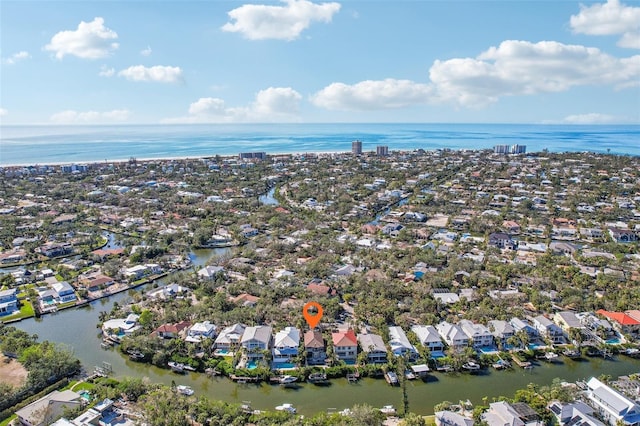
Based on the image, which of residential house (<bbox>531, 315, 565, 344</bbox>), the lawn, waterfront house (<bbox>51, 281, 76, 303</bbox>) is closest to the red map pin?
residential house (<bbox>531, 315, 565, 344</bbox>)

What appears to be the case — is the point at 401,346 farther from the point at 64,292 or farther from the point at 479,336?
the point at 64,292

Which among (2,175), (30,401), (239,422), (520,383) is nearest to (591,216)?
(520,383)

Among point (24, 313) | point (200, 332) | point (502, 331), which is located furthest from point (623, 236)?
point (24, 313)

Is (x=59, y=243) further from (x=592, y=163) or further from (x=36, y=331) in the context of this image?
(x=592, y=163)

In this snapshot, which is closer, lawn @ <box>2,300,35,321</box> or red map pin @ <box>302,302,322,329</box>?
red map pin @ <box>302,302,322,329</box>

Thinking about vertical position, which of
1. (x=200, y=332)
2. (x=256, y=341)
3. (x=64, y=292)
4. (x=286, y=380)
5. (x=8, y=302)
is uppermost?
(x=64, y=292)

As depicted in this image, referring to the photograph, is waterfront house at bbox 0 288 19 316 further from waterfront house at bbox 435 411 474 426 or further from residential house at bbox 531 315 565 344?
residential house at bbox 531 315 565 344
